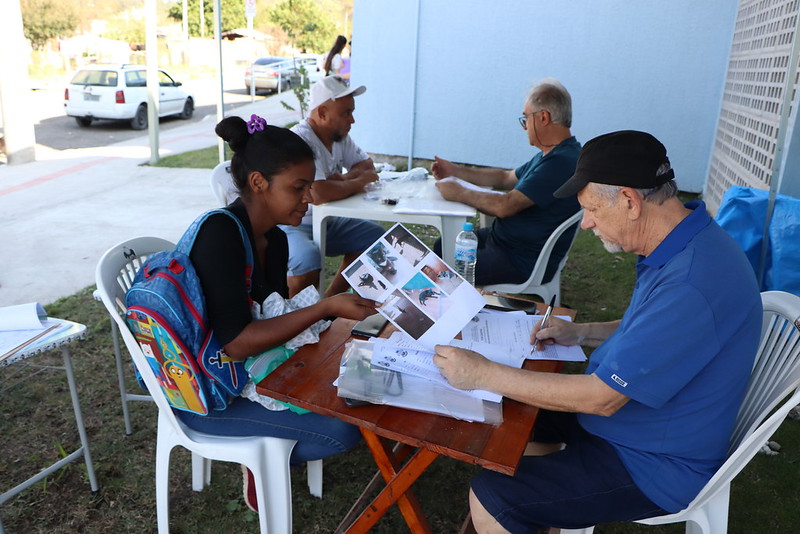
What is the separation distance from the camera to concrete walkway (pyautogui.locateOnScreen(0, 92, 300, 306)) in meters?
4.81

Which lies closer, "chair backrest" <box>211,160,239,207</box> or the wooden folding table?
the wooden folding table

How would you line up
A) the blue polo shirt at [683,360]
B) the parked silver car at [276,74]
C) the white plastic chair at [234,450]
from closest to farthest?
the blue polo shirt at [683,360]
the white plastic chair at [234,450]
the parked silver car at [276,74]

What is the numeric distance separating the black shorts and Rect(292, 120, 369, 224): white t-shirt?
2328 mm

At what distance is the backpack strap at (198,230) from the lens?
1767 millimetres

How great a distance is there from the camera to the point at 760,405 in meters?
1.70

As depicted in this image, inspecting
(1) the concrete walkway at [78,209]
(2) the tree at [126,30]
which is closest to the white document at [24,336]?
(1) the concrete walkway at [78,209]

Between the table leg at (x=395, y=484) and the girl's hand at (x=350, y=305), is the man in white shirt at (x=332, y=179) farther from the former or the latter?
the table leg at (x=395, y=484)

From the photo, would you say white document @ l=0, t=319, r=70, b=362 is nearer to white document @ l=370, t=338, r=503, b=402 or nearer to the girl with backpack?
the girl with backpack

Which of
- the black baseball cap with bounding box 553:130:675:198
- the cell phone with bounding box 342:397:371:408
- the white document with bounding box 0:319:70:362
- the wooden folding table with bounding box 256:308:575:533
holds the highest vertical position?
the black baseball cap with bounding box 553:130:675:198

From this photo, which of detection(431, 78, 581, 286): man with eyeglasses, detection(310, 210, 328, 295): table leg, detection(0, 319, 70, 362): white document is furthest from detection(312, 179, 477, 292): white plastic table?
detection(0, 319, 70, 362): white document

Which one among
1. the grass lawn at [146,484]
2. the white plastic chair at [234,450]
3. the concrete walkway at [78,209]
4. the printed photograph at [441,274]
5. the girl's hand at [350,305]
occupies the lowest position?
the grass lawn at [146,484]

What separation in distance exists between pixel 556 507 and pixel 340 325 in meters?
0.87

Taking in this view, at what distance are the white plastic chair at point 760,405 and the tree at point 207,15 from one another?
1530 inches

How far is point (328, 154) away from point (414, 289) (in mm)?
2276
